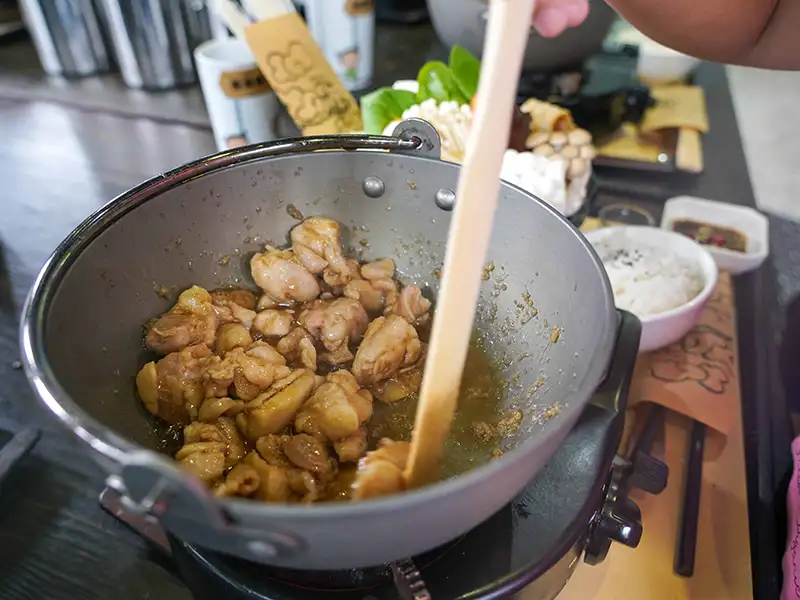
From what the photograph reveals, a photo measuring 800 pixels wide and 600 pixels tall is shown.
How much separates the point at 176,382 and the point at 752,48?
3.85 ft

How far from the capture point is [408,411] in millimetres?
851

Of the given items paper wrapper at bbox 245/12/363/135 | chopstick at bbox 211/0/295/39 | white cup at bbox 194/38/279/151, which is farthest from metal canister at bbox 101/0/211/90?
paper wrapper at bbox 245/12/363/135

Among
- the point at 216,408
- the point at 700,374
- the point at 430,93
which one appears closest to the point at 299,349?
the point at 216,408

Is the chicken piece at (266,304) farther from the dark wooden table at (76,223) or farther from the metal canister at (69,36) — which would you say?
the metal canister at (69,36)

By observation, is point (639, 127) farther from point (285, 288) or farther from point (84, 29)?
point (84, 29)

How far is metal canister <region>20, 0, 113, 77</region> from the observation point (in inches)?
78.5

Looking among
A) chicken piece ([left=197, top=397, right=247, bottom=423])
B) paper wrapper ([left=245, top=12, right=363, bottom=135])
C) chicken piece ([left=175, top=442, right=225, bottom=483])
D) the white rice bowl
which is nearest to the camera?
chicken piece ([left=175, top=442, right=225, bottom=483])

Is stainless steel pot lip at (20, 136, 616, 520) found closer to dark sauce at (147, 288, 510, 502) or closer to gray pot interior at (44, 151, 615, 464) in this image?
gray pot interior at (44, 151, 615, 464)

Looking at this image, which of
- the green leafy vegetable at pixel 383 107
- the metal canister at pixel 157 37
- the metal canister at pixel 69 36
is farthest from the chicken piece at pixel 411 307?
the metal canister at pixel 69 36

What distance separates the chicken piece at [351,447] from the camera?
0.74 m

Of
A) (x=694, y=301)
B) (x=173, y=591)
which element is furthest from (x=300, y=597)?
(x=694, y=301)

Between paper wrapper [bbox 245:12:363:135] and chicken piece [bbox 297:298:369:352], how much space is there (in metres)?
0.68

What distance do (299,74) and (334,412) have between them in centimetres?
97

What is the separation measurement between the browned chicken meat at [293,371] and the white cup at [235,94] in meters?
0.74
